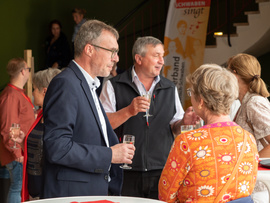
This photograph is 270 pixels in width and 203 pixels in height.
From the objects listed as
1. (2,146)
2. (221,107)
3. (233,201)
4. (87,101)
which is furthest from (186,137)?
(2,146)

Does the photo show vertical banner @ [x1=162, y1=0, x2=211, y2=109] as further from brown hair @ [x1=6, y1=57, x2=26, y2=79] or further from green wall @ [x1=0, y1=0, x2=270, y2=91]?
brown hair @ [x1=6, y1=57, x2=26, y2=79]

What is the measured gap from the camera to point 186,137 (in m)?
2.06

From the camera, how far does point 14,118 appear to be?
465 cm

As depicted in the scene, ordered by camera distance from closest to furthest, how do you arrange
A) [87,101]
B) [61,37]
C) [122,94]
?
[87,101] < [122,94] < [61,37]

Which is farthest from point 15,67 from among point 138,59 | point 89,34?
point 89,34

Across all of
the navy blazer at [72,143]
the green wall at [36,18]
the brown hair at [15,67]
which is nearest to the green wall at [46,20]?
the green wall at [36,18]

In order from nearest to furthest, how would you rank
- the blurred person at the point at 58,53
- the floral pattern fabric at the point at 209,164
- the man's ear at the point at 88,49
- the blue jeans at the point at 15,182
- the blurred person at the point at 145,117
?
the floral pattern fabric at the point at 209,164 → the man's ear at the point at 88,49 → the blurred person at the point at 145,117 → the blue jeans at the point at 15,182 → the blurred person at the point at 58,53

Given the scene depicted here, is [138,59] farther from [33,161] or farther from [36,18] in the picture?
[36,18]

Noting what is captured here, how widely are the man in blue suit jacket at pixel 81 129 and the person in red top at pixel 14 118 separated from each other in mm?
2275

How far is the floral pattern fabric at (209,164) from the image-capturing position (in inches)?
80.3

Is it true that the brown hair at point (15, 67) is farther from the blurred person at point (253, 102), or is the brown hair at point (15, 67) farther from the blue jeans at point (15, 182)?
the blurred person at point (253, 102)

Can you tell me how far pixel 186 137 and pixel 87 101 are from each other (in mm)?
625

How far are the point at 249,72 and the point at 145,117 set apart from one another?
86 cm

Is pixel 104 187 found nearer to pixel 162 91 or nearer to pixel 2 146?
pixel 162 91
